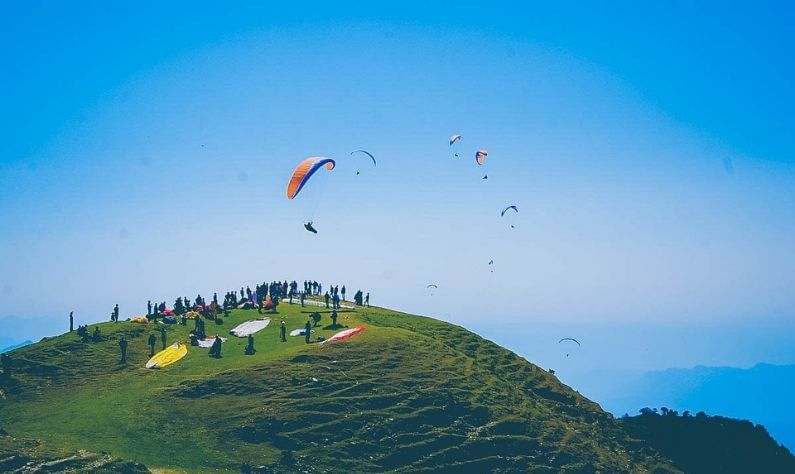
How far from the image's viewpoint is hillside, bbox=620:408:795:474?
2852 inches

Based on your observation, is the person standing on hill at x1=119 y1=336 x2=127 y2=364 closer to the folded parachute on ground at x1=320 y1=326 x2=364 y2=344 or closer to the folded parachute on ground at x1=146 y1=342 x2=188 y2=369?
the folded parachute on ground at x1=146 y1=342 x2=188 y2=369

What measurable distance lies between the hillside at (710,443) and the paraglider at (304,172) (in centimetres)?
4328

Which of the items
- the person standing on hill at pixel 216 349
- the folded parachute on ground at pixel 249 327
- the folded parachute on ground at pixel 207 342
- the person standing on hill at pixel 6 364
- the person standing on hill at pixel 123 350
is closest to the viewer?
the person standing on hill at pixel 6 364

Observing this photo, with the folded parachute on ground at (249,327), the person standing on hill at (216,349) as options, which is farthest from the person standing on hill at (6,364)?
the folded parachute on ground at (249,327)

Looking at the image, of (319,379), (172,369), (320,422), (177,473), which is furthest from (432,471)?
(172,369)

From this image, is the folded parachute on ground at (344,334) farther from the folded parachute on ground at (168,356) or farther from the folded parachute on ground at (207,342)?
the folded parachute on ground at (168,356)

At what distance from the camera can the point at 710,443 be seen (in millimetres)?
75875

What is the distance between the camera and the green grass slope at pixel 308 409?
52.2 metres

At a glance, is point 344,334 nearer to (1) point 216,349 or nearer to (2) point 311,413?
(1) point 216,349

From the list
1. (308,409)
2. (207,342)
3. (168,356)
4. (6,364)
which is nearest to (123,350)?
(168,356)

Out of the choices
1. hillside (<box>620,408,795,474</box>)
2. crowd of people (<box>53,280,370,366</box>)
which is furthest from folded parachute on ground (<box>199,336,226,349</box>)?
hillside (<box>620,408,795,474</box>)

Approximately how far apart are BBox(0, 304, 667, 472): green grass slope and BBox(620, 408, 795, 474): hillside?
13.7 feet

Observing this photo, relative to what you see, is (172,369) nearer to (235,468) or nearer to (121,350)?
(121,350)

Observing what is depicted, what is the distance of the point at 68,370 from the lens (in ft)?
210
